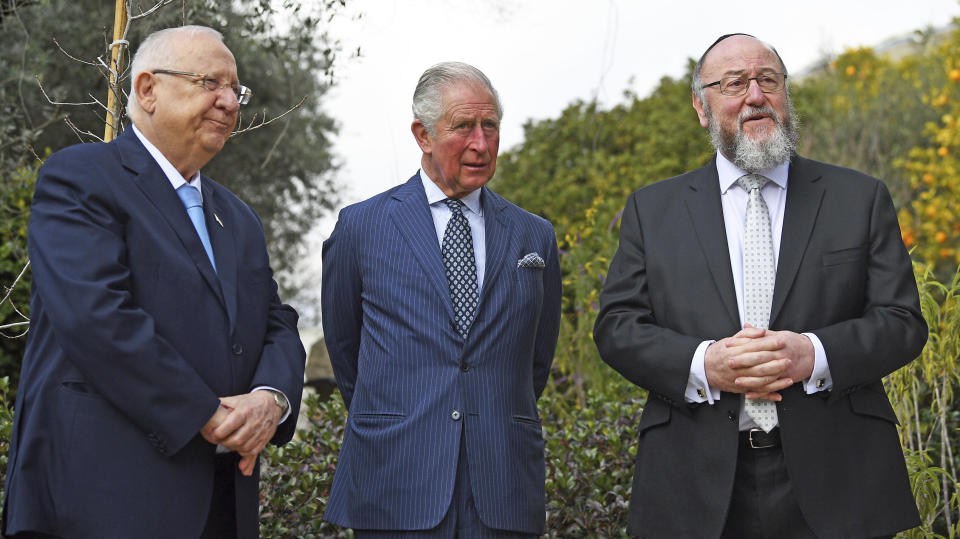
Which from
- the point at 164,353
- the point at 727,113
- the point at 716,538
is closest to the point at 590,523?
the point at 716,538

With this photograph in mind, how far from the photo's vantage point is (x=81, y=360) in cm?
244

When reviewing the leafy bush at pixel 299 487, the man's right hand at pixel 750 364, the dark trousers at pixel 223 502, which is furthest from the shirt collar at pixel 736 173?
the leafy bush at pixel 299 487

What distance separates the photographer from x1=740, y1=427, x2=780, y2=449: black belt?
287 centimetres

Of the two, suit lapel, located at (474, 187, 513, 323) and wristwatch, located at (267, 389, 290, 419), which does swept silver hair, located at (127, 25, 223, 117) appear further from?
suit lapel, located at (474, 187, 513, 323)

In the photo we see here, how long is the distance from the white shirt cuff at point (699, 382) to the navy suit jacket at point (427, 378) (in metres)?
0.53

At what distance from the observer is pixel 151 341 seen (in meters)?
2.47

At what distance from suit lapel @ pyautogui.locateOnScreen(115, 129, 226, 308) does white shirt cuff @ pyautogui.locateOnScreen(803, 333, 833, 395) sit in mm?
1650

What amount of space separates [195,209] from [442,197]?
82 centimetres

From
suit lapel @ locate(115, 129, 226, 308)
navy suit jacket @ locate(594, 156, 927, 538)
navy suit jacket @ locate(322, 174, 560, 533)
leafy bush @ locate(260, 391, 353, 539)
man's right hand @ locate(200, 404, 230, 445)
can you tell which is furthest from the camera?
leafy bush @ locate(260, 391, 353, 539)

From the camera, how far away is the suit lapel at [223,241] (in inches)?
109

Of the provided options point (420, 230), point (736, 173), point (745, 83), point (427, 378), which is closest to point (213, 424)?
point (427, 378)

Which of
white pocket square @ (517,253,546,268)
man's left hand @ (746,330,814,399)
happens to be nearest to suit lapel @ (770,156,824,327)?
man's left hand @ (746,330,814,399)

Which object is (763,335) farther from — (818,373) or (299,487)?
(299,487)

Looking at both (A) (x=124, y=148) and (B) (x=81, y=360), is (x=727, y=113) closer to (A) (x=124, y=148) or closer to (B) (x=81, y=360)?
(A) (x=124, y=148)
